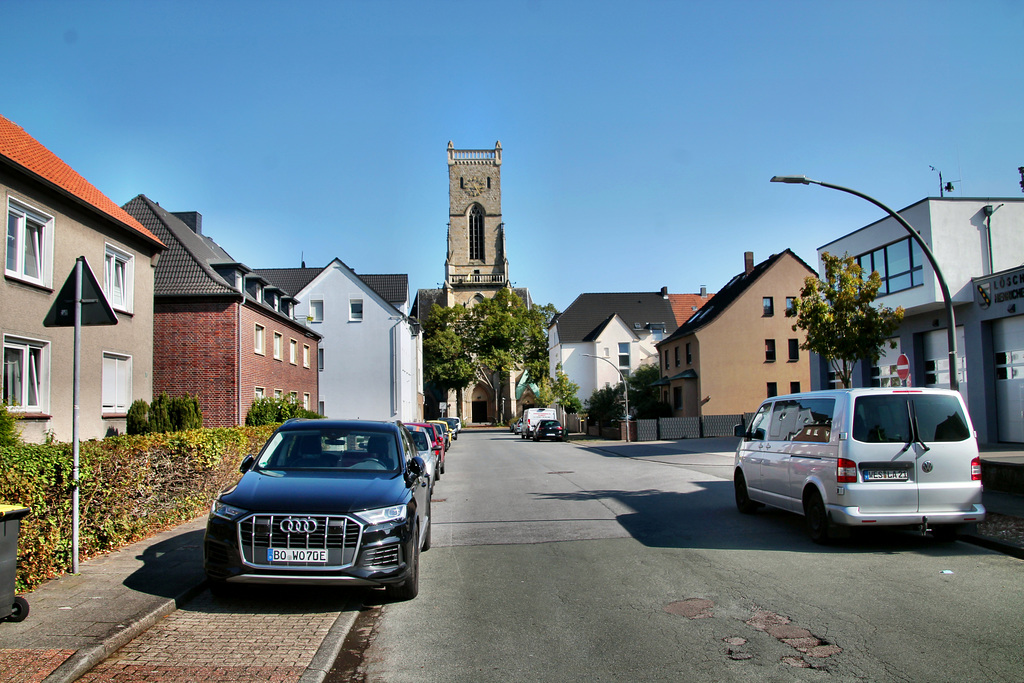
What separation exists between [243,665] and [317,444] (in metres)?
3.02

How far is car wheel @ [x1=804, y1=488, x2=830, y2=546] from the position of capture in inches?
348

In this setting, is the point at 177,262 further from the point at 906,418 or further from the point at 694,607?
the point at 694,607

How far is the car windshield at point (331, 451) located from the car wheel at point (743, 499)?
6.16 metres

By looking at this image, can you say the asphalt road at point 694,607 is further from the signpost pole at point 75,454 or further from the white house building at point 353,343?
the white house building at point 353,343

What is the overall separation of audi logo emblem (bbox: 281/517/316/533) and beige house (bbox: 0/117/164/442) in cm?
929

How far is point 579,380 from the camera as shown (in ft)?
229

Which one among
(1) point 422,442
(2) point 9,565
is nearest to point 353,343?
A: (1) point 422,442

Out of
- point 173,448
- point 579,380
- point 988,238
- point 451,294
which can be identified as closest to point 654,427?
point 988,238

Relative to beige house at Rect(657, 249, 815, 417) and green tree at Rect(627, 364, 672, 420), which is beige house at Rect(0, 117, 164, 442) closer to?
beige house at Rect(657, 249, 815, 417)

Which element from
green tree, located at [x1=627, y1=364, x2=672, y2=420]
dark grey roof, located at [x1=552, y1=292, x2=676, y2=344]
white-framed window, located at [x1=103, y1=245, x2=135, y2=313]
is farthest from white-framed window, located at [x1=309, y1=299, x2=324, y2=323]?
dark grey roof, located at [x1=552, y1=292, x2=676, y2=344]

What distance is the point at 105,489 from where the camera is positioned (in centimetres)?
798

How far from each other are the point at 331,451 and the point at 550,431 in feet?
135

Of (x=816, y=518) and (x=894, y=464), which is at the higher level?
(x=894, y=464)

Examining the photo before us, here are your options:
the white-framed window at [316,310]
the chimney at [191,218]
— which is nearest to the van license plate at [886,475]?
the chimney at [191,218]
